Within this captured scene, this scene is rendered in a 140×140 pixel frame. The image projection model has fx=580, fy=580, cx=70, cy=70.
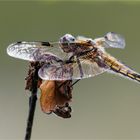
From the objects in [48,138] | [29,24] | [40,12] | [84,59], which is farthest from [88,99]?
[84,59]

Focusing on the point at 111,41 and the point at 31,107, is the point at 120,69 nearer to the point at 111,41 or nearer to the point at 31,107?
the point at 111,41

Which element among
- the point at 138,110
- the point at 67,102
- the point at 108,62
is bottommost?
the point at 67,102

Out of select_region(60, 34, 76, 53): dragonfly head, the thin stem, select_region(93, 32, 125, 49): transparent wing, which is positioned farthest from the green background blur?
the thin stem

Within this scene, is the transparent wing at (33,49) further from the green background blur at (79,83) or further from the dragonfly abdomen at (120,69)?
the green background blur at (79,83)

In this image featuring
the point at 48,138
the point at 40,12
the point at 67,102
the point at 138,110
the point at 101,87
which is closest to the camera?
the point at 67,102

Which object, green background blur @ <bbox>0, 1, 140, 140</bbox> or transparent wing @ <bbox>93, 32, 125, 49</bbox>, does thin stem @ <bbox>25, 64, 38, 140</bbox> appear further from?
green background blur @ <bbox>0, 1, 140, 140</bbox>

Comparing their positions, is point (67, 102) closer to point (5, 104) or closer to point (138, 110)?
point (5, 104)
